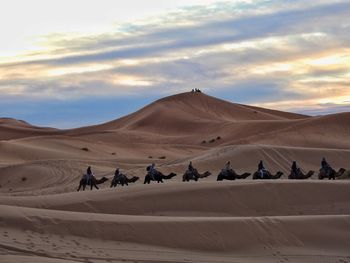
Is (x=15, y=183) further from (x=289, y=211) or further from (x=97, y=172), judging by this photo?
(x=289, y=211)

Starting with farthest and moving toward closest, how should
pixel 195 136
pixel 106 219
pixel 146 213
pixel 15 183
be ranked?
pixel 195 136 < pixel 15 183 < pixel 146 213 < pixel 106 219

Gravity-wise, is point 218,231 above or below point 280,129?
below

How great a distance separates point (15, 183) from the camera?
38.3 metres

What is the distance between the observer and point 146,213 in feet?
60.2

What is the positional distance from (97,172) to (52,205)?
20.9m

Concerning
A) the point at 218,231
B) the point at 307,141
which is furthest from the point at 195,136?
the point at 218,231

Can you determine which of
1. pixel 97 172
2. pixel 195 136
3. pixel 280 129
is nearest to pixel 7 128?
pixel 195 136

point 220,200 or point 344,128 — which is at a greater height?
point 344,128

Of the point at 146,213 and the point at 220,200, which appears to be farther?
the point at 220,200

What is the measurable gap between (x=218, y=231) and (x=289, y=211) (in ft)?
18.1

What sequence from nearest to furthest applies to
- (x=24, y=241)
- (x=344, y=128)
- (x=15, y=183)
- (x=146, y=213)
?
(x=24, y=241) → (x=146, y=213) → (x=15, y=183) → (x=344, y=128)

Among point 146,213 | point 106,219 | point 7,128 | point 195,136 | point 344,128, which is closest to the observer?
point 106,219

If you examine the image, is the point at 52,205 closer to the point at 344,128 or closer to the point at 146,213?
the point at 146,213

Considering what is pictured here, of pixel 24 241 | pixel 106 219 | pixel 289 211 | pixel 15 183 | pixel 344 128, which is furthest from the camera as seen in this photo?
pixel 344 128
